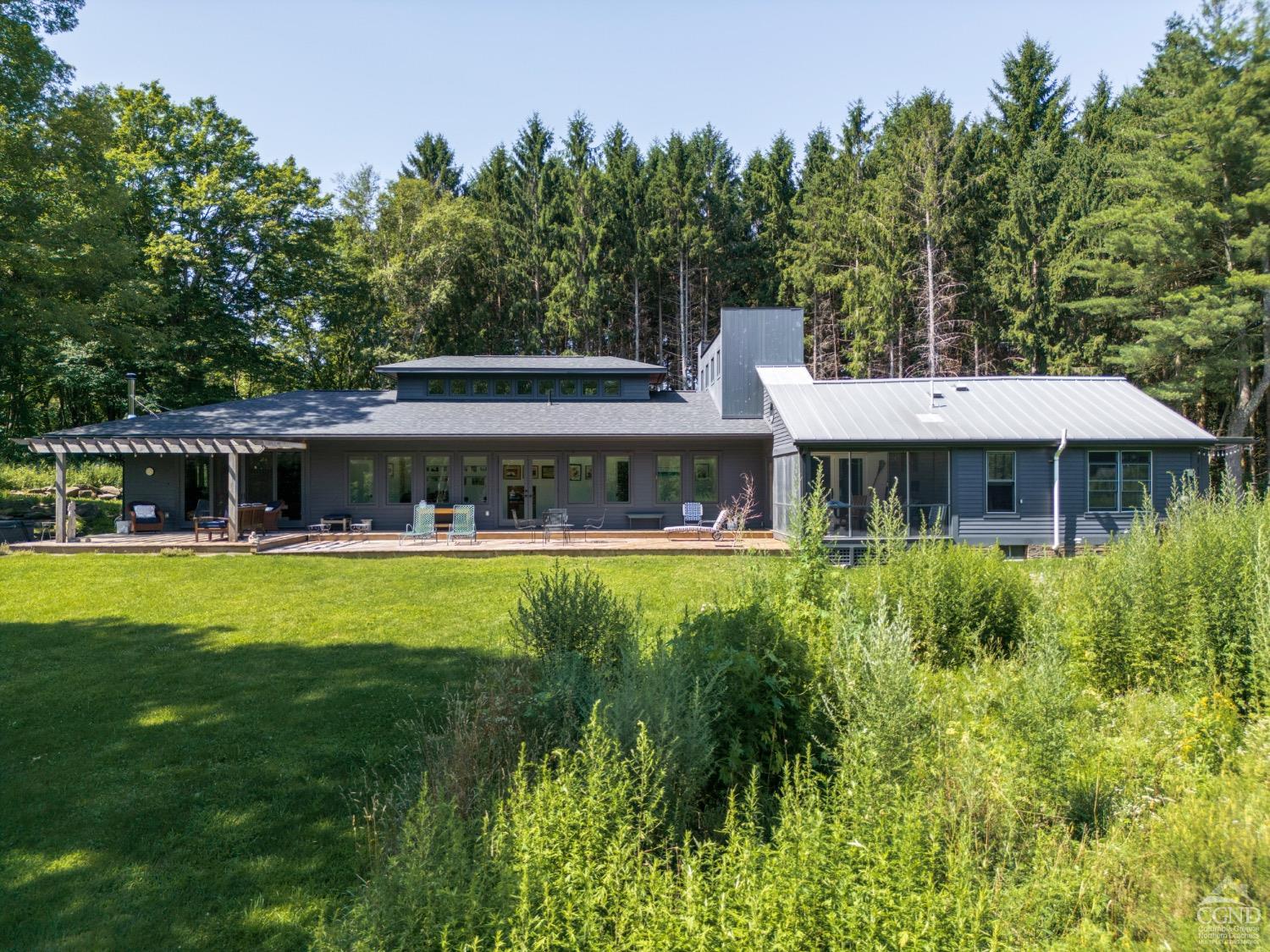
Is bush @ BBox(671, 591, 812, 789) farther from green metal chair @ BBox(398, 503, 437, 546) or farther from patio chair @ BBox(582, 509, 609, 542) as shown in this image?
patio chair @ BBox(582, 509, 609, 542)

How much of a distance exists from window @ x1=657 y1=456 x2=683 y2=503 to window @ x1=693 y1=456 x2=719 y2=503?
38 cm

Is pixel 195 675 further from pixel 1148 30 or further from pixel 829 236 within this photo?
pixel 1148 30

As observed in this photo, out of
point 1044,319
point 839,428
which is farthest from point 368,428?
point 1044,319

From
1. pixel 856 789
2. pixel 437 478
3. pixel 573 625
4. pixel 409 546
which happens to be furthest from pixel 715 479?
pixel 856 789

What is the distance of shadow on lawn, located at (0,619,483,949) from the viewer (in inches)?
126

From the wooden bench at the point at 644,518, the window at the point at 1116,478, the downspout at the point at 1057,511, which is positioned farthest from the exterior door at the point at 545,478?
the window at the point at 1116,478

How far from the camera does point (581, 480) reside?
18688mm

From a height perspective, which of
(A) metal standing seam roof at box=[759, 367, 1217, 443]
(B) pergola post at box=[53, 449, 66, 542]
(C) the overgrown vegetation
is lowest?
(C) the overgrown vegetation

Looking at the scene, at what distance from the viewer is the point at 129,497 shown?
59.6ft

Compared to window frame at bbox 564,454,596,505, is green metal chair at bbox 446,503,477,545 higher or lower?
lower

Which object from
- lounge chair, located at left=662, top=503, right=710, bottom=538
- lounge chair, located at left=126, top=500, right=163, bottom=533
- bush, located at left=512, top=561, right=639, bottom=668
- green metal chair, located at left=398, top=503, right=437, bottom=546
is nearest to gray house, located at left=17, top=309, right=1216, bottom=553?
lounge chair, located at left=662, top=503, right=710, bottom=538

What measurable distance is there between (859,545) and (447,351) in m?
23.8

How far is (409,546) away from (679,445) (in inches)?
298

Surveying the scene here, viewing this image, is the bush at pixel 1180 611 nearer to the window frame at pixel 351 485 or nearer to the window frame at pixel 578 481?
the window frame at pixel 578 481
